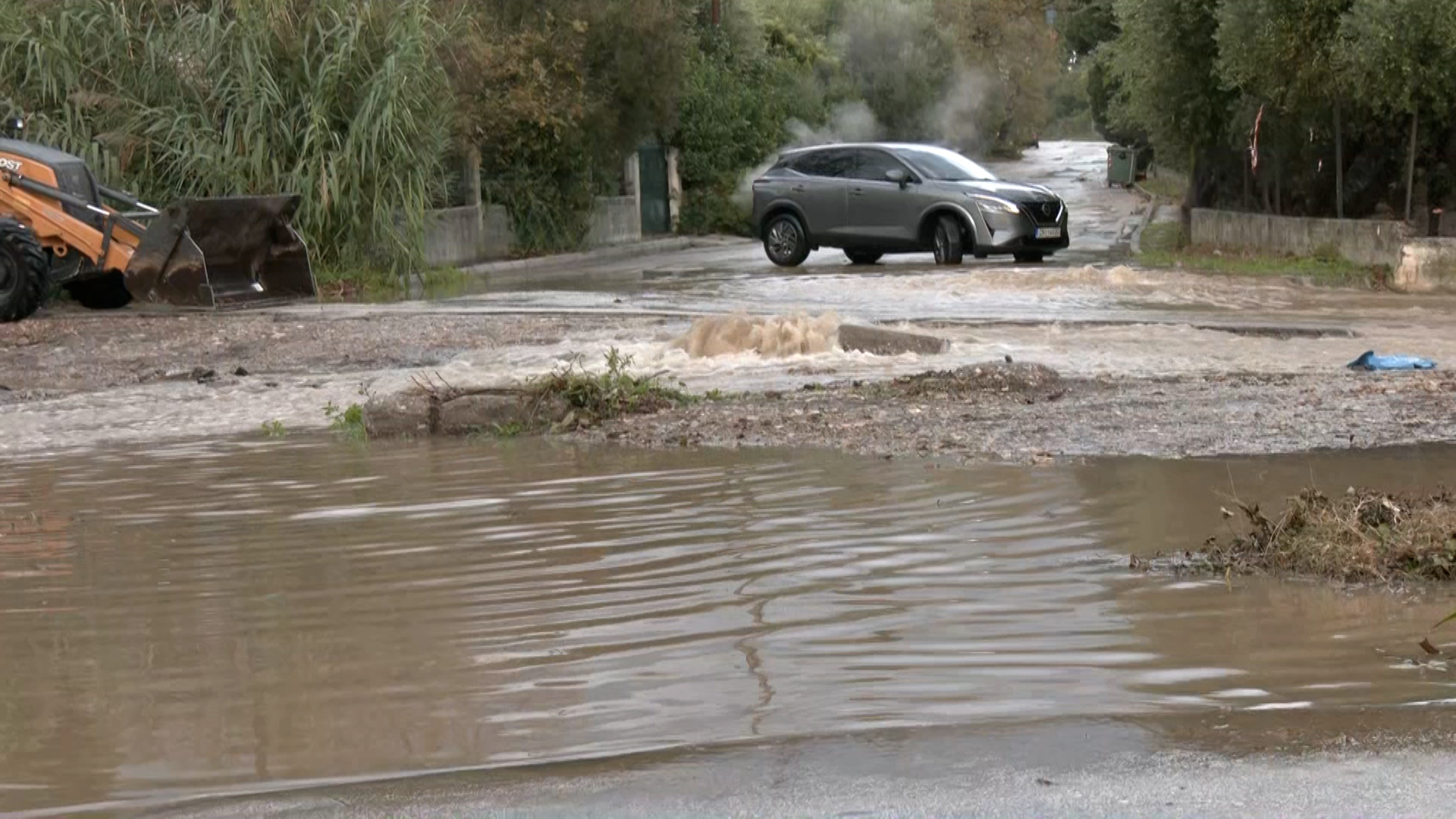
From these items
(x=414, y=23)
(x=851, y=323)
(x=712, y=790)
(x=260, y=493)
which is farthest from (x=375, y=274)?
(x=712, y=790)

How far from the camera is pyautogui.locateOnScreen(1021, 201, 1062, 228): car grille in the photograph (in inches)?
951

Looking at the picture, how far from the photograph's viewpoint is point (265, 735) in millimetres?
5008

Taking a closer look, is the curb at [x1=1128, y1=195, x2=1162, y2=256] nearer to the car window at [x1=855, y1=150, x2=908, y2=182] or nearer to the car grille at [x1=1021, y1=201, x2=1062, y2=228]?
the car grille at [x1=1021, y1=201, x2=1062, y2=228]

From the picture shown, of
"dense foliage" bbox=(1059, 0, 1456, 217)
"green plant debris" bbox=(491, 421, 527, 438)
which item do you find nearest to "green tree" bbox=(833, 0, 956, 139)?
"dense foliage" bbox=(1059, 0, 1456, 217)

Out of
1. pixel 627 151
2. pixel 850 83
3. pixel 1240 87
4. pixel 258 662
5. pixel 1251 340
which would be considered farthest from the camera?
pixel 850 83

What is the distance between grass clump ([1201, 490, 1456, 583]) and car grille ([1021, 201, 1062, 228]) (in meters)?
17.6

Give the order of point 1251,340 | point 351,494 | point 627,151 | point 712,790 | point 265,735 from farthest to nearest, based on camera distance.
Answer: point 627,151 < point 1251,340 < point 351,494 < point 265,735 < point 712,790

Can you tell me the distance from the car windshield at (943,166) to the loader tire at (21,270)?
11799 mm

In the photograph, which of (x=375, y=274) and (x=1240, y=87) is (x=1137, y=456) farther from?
(x=1240, y=87)

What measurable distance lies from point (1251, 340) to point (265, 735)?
10.6 m

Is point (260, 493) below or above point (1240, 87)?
below

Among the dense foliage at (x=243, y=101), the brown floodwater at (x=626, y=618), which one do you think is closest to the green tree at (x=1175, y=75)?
the dense foliage at (x=243, y=101)

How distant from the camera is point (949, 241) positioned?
80.9 ft

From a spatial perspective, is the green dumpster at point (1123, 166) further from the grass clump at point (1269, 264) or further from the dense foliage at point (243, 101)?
the dense foliage at point (243, 101)
